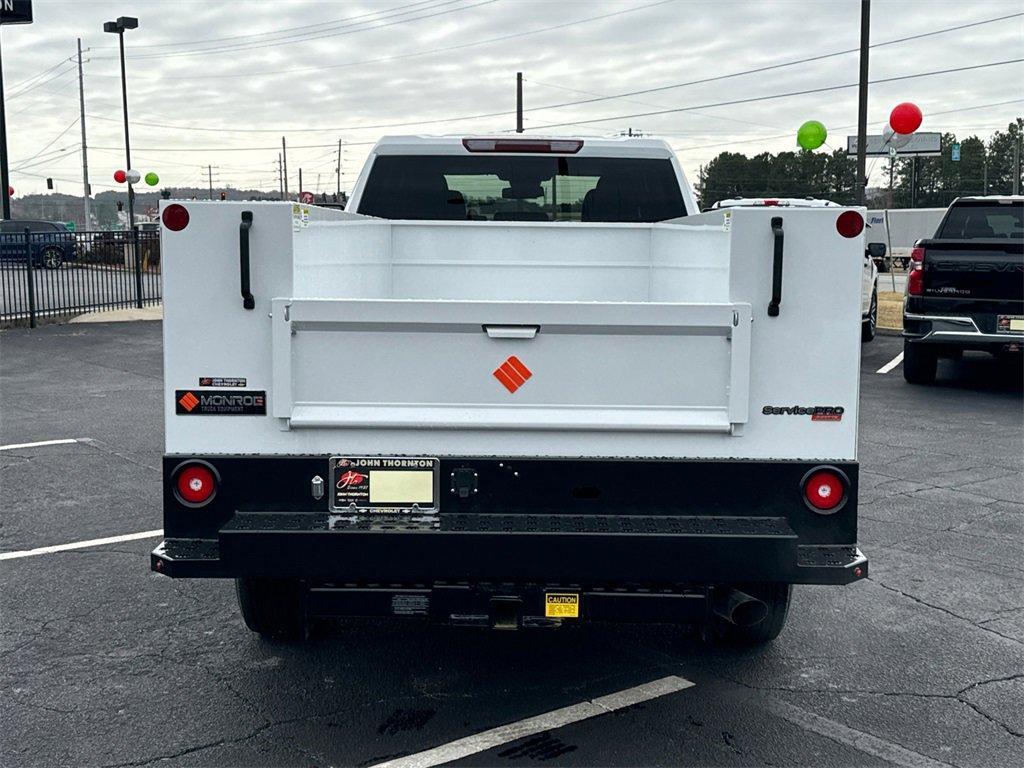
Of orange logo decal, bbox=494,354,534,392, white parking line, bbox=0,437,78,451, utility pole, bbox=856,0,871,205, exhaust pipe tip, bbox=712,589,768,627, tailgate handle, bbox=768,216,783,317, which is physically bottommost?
white parking line, bbox=0,437,78,451

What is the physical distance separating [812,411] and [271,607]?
94.3 inches

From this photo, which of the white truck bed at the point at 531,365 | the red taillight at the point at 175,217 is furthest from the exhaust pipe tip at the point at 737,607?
the red taillight at the point at 175,217

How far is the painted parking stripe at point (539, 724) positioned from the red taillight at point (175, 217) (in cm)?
202

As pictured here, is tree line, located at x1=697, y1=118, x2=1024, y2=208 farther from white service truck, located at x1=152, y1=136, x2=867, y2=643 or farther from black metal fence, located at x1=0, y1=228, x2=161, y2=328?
white service truck, located at x1=152, y1=136, x2=867, y2=643

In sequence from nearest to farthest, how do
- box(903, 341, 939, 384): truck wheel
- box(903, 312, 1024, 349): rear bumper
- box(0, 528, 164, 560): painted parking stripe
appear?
box(0, 528, 164, 560): painted parking stripe
box(903, 312, 1024, 349): rear bumper
box(903, 341, 939, 384): truck wheel

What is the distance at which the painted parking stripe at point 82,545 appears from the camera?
20.9 ft

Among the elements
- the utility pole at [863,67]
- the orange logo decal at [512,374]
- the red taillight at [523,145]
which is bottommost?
the orange logo decal at [512,374]

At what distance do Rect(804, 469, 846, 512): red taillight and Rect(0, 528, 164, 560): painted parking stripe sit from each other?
13.8ft

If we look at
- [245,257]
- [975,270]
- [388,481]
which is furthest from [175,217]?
[975,270]

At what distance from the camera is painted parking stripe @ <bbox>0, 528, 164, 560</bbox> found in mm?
6366

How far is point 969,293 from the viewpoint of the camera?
1220 cm

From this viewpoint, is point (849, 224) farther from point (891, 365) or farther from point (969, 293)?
point (891, 365)

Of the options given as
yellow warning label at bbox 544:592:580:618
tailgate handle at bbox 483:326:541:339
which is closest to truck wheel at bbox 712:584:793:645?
yellow warning label at bbox 544:592:580:618

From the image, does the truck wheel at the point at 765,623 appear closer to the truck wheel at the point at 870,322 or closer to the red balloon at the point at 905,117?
the truck wheel at the point at 870,322
